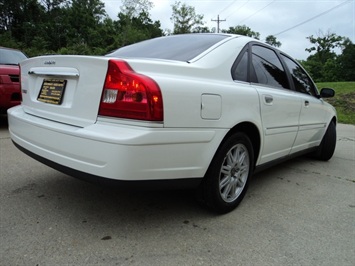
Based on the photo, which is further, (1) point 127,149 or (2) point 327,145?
(2) point 327,145

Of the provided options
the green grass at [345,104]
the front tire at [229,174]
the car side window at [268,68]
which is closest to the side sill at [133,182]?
the front tire at [229,174]

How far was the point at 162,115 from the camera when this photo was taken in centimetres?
182

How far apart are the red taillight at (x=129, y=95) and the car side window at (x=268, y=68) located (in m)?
1.36

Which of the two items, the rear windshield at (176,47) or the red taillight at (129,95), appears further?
the rear windshield at (176,47)

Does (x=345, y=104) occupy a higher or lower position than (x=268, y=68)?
lower

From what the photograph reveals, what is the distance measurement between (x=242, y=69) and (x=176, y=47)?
595 mm

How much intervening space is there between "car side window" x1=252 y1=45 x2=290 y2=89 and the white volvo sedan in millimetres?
21

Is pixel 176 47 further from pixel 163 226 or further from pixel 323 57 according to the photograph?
pixel 323 57

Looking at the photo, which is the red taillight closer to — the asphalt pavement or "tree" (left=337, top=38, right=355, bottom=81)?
the asphalt pavement

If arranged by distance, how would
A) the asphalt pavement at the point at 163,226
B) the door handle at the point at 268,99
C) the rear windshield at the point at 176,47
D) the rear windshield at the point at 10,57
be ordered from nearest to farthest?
the asphalt pavement at the point at 163,226, the rear windshield at the point at 176,47, the door handle at the point at 268,99, the rear windshield at the point at 10,57

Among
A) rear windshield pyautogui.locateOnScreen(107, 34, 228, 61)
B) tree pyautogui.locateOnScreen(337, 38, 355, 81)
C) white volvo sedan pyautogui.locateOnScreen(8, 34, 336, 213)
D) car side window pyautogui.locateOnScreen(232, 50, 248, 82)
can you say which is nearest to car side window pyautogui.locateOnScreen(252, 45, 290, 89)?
white volvo sedan pyautogui.locateOnScreen(8, 34, 336, 213)

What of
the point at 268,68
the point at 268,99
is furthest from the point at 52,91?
the point at 268,68

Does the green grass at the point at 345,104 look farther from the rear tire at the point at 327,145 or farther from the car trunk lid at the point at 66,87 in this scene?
the car trunk lid at the point at 66,87

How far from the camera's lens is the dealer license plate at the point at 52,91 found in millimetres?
2148
